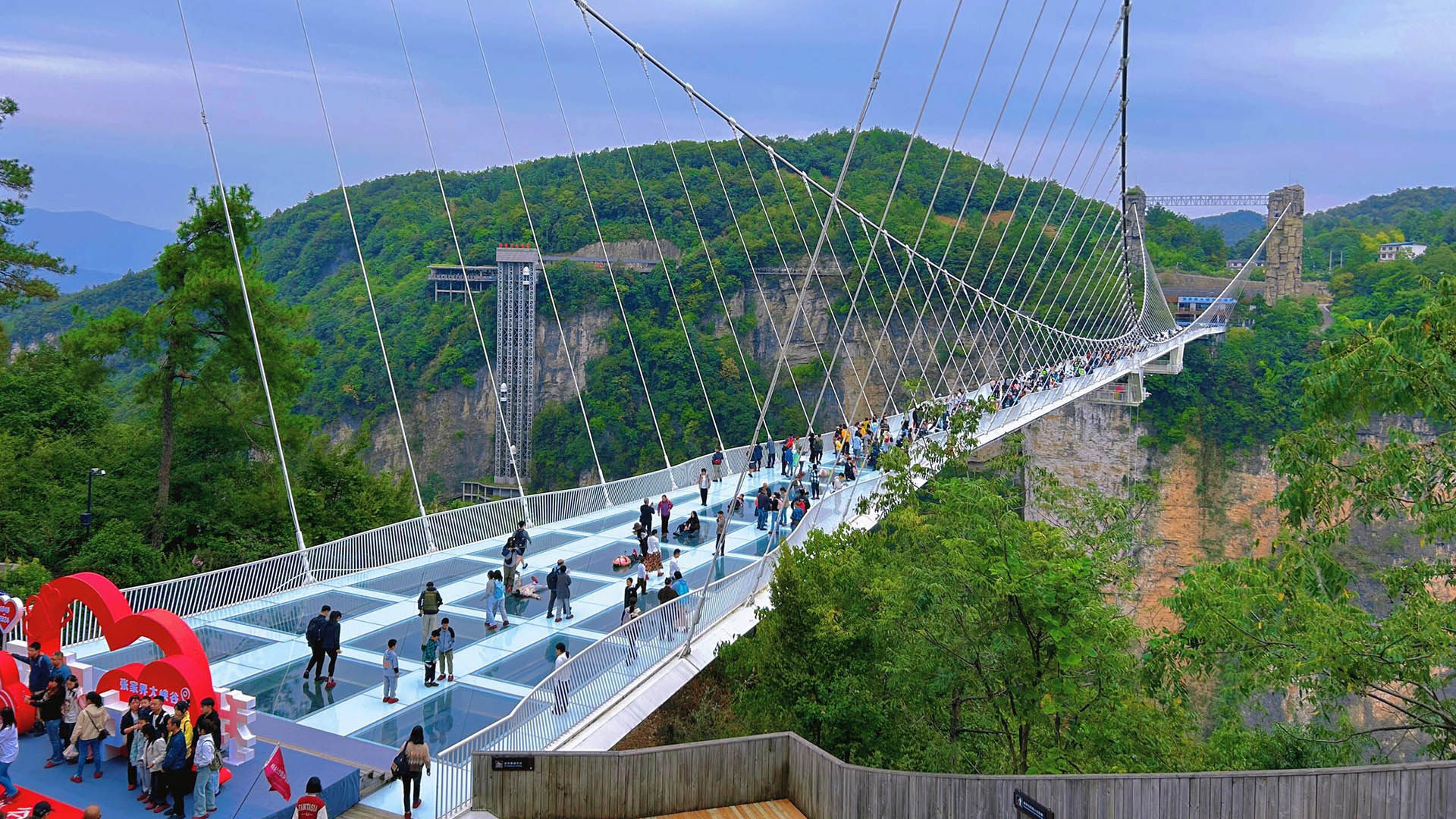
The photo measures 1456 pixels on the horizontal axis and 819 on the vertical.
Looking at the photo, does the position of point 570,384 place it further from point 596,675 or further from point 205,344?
point 596,675

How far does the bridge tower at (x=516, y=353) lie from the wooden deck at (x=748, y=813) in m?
64.8

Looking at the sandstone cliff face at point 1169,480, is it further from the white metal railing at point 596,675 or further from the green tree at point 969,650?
the white metal railing at point 596,675

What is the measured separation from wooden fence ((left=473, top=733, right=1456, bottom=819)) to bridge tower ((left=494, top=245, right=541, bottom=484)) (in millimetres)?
64618

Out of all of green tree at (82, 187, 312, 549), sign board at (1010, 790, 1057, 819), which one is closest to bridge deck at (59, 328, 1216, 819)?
sign board at (1010, 790, 1057, 819)

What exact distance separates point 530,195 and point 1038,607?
7614 cm

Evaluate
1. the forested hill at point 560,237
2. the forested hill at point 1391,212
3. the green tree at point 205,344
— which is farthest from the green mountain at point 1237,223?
the green tree at point 205,344

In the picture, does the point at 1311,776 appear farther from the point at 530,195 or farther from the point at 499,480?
the point at 530,195

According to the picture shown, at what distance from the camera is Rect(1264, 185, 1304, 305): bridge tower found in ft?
237

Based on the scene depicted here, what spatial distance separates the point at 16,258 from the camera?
23.9 meters

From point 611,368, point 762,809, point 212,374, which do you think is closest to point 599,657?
point 762,809

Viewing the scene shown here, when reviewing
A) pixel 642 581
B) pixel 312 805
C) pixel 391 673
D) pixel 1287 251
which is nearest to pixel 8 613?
pixel 391 673

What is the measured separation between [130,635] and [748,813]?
618 centimetres

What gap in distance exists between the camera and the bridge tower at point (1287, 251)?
72.4 meters

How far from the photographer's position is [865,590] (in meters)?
14.0
